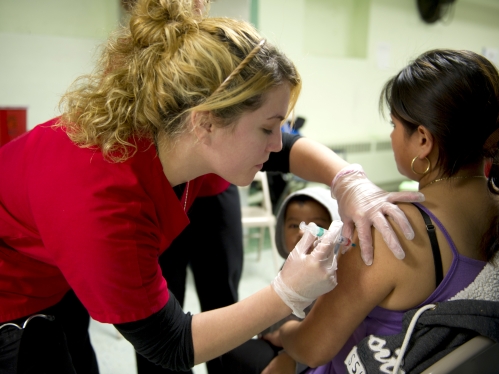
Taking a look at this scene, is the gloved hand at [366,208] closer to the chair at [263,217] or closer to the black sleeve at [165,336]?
the black sleeve at [165,336]

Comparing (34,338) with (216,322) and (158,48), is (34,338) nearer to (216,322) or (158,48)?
(216,322)

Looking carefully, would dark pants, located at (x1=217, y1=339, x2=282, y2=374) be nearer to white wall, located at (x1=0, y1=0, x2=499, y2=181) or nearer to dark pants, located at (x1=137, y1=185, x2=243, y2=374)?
dark pants, located at (x1=137, y1=185, x2=243, y2=374)

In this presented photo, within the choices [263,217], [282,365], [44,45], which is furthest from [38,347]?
[44,45]

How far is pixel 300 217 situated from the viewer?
5.49 ft

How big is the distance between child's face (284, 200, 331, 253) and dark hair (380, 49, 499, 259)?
78 cm

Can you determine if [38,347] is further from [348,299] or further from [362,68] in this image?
[362,68]

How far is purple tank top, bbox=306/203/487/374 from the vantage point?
811 millimetres

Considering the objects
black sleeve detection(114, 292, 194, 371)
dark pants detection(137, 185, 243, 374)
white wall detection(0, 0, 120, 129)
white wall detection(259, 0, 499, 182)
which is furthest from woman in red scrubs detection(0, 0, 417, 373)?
white wall detection(259, 0, 499, 182)

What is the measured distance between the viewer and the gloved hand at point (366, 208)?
33.0 inches

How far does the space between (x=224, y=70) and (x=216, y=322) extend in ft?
1.72

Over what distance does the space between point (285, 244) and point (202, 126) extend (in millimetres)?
978

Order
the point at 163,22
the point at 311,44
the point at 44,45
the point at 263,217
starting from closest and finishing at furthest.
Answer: the point at 163,22
the point at 44,45
the point at 263,217
the point at 311,44

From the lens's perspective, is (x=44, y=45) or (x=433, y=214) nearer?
(x=433, y=214)

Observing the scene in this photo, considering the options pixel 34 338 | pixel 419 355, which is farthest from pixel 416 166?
pixel 34 338
